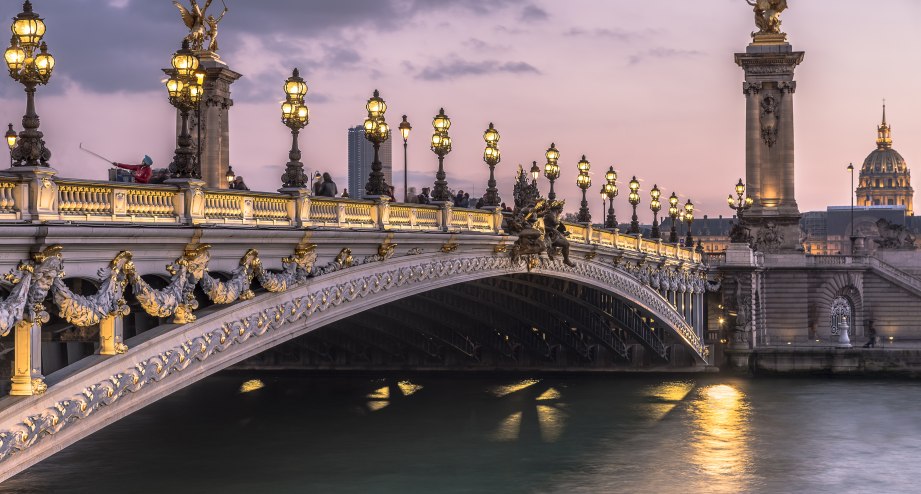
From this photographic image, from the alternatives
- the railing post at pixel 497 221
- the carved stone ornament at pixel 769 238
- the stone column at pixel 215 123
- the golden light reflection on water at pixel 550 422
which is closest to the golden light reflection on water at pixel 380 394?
the golden light reflection on water at pixel 550 422

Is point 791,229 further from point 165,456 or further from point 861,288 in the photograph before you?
point 165,456

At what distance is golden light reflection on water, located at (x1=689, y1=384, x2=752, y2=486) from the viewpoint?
44.0m

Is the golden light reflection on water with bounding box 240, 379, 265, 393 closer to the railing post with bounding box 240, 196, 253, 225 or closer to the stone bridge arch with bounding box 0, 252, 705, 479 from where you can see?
the stone bridge arch with bounding box 0, 252, 705, 479

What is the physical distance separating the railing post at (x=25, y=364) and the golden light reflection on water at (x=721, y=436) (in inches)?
982

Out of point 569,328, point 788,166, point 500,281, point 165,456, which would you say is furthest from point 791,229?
point 165,456

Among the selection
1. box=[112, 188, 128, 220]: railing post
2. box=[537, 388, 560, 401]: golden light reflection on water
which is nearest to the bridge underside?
box=[537, 388, 560, 401]: golden light reflection on water

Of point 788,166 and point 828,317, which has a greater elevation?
point 788,166

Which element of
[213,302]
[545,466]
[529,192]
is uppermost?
[529,192]

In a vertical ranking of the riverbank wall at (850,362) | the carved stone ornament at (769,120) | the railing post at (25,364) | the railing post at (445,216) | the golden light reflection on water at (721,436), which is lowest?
the golden light reflection on water at (721,436)

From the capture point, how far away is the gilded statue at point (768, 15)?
98812 mm

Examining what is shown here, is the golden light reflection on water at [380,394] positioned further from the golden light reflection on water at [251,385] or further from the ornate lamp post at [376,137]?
the ornate lamp post at [376,137]

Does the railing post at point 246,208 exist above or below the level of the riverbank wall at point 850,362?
above

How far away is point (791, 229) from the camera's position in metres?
94.6

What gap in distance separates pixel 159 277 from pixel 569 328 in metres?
45.3
